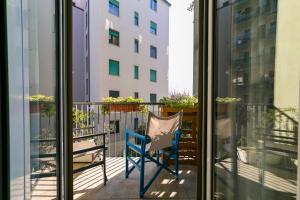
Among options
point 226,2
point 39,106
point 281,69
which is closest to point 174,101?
point 226,2

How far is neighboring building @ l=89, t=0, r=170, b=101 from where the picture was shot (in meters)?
10.4

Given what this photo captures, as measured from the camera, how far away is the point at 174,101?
358cm

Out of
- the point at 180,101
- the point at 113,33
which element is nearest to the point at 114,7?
the point at 113,33

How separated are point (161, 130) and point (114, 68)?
889 cm

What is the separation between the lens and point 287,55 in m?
0.82

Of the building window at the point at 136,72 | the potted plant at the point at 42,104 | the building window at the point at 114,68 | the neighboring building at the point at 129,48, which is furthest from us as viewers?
the building window at the point at 136,72

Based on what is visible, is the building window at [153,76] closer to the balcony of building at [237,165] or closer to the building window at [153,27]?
the building window at [153,27]

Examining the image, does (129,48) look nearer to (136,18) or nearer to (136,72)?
(136,72)

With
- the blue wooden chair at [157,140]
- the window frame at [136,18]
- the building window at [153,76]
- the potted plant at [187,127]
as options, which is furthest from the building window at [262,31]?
the building window at [153,76]

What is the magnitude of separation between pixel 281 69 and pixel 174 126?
200 cm

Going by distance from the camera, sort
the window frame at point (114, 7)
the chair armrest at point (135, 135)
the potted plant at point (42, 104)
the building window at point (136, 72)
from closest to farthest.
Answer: the potted plant at point (42, 104) → the chair armrest at point (135, 135) → the window frame at point (114, 7) → the building window at point (136, 72)

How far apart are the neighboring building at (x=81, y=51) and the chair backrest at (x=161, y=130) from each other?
28.0ft

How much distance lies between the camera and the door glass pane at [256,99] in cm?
82

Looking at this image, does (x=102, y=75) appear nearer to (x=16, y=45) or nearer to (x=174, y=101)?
(x=174, y=101)
